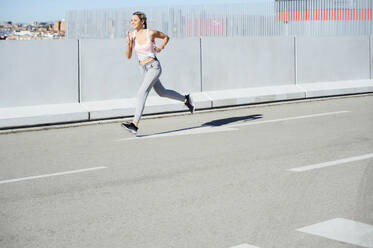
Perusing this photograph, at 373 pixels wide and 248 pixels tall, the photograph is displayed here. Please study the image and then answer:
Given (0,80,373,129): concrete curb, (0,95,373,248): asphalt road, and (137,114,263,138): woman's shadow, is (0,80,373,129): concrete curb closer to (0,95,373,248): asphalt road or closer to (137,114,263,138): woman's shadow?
(0,95,373,248): asphalt road

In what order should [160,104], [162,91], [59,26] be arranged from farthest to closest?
1. [59,26]
2. [160,104]
3. [162,91]

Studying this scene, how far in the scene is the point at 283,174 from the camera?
6.60 m

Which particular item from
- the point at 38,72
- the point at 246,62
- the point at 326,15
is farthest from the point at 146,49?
the point at 326,15

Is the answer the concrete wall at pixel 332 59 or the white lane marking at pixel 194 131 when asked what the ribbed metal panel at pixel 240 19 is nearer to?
the concrete wall at pixel 332 59

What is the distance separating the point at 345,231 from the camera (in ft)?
15.2

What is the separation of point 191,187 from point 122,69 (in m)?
6.98

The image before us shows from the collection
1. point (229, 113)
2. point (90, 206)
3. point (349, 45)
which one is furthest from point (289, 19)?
point (90, 206)

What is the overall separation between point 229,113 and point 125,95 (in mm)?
2007

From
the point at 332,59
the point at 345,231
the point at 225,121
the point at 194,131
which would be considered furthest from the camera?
the point at 332,59

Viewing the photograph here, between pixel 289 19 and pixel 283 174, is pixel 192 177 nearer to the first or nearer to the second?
pixel 283 174

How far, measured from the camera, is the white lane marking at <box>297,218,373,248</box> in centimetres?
444

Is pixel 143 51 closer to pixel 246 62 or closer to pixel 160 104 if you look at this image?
pixel 160 104

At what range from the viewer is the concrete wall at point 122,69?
12312mm

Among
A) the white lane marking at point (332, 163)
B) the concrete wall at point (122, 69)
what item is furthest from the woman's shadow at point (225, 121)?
the white lane marking at point (332, 163)
